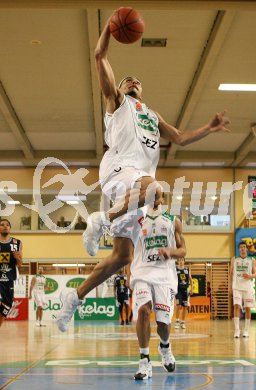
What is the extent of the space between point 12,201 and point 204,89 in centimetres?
1429

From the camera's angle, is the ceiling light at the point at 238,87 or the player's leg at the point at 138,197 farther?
the ceiling light at the point at 238,87

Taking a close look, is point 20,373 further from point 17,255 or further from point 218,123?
point 218,123

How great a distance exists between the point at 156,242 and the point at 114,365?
72.3 inches

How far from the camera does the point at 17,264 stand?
10016 millimetres

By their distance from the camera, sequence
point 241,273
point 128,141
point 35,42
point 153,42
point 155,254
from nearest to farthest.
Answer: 1. point 128,141
2. point 155,254
3. point 241,273
4. point 35,42
5. point 153,42

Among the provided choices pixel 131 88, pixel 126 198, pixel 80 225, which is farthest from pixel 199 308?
pixel 126 198

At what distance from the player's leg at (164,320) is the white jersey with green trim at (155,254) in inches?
5.1

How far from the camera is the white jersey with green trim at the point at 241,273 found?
1584 cm

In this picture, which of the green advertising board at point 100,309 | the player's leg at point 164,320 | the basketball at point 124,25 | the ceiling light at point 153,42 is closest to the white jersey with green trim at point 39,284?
the green advertising board at point 100,309

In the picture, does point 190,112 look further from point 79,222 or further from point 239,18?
point 79,222

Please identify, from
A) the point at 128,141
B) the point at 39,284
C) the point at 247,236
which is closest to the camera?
the point at 128,141

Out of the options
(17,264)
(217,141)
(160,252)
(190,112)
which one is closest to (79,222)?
(217,141)

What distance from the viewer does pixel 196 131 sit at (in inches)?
241

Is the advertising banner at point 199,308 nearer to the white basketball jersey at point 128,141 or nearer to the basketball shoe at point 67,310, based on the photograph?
the basketball shoe at point 67,310
